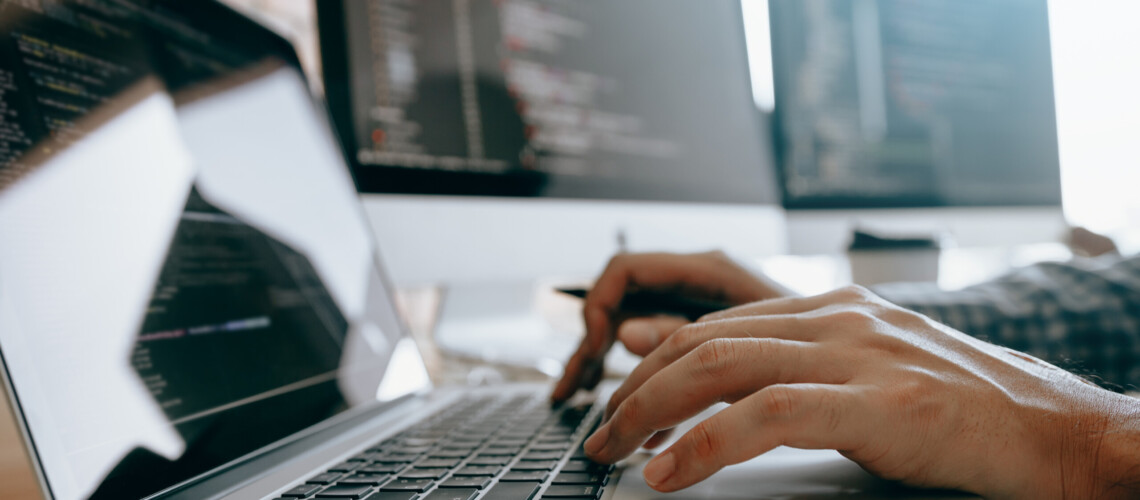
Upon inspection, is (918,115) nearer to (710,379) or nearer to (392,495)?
(710,379)

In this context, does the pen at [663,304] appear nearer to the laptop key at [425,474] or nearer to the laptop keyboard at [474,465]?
the laptop keyboard at [474,465]

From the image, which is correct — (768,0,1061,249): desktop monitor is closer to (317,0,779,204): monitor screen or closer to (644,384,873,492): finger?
(317,0,779,204): monitor screen

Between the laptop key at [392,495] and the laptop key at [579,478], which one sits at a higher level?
the laptop key at [392,495]

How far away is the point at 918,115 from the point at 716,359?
107 centimetres

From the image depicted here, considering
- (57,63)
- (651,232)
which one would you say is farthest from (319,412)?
(651,232)

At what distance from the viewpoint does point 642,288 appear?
0.54 metres

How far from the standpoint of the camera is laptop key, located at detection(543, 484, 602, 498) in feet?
0.82

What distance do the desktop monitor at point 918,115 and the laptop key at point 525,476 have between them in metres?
0.84

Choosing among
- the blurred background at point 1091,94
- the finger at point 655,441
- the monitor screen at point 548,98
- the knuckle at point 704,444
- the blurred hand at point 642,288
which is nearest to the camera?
the knuckle at point 704,444

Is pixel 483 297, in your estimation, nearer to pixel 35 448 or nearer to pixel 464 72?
pixel 464 72

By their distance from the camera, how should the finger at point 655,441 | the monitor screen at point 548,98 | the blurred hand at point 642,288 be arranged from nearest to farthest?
the finger at point 655,441
the blurred hand at point 642,288
the monitor screen at point 548,98

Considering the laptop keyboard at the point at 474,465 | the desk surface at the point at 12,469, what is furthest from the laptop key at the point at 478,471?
the desk surface at the point at 12,469

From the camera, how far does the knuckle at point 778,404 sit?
9.6 inches

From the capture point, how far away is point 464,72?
27.3 inches
